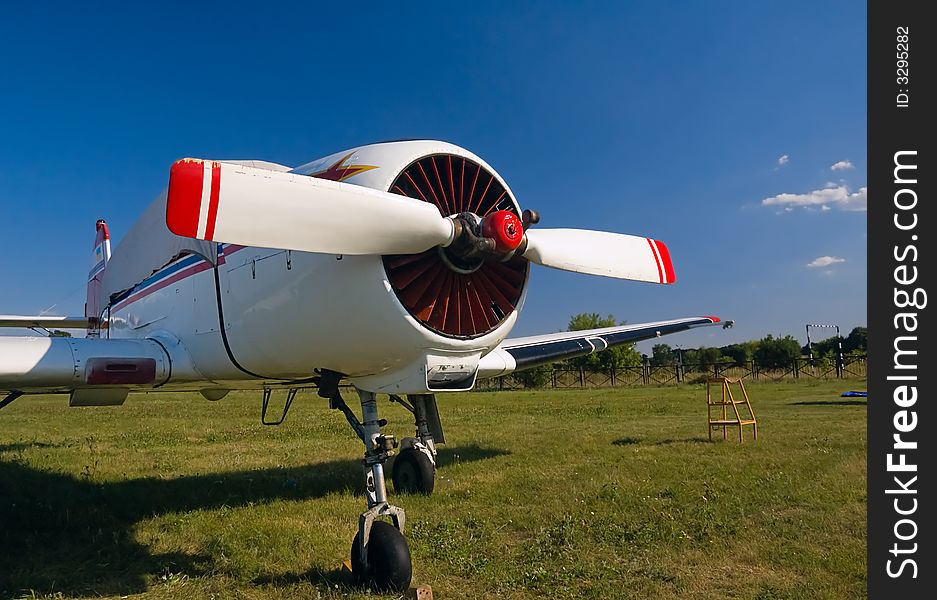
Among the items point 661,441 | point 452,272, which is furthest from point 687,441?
point 452,272

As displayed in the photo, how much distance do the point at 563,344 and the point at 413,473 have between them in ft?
10.5

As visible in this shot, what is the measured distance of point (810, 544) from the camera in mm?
5535

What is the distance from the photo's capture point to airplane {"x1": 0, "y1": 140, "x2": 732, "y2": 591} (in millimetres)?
4027

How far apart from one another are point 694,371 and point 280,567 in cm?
4347

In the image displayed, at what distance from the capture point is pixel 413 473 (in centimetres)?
823

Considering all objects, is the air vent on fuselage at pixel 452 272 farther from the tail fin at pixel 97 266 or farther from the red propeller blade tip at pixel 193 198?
the tail fin at pixel 97 266

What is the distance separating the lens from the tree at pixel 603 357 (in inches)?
1886

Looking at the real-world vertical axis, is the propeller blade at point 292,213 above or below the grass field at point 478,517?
above

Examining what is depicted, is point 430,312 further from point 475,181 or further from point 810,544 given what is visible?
point 810,544

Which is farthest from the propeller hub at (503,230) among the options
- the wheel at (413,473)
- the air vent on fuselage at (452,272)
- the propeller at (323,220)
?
the wheel at (413,473)

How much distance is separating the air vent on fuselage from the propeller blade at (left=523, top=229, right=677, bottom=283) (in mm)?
268

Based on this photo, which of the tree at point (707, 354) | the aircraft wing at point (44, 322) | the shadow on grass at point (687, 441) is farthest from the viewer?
the tree at point (707, 354)

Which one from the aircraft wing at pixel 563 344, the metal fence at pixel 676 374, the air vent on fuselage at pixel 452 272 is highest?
the air vent on fuselage at pixel 452 272

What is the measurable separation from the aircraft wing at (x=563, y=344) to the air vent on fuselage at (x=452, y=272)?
2.37 meters
